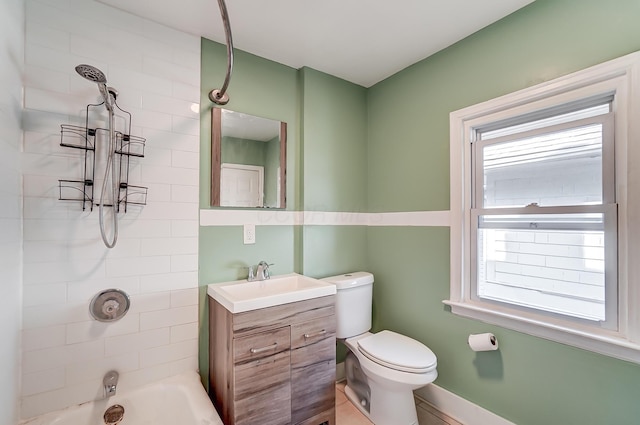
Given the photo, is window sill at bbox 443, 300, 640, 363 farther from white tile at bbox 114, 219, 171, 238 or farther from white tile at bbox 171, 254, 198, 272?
white tile at bbox 114, 219, 171, 238

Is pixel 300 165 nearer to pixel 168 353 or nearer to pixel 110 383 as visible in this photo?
pixel 168 353

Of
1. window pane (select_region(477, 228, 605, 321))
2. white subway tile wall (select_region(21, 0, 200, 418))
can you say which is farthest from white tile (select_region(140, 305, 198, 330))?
window pane (select_region(477, 228, 605, 321))

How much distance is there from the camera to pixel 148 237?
1542 millimetres

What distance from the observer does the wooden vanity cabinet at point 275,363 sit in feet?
4.49

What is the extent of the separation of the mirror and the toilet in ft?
2.65

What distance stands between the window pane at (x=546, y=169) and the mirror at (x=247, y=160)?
4.50 feet

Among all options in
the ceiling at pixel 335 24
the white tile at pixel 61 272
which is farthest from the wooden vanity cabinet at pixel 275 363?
the ceiling at pixel 335 24

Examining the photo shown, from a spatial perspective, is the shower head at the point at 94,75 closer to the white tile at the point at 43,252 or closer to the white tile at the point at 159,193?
the white tile at the point at 159,193

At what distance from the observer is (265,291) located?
5.89ft

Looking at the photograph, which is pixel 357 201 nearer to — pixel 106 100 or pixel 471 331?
pixel 471 331

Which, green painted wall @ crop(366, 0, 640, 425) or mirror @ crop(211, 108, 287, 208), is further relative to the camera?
mirror @ crop(211, 108, 287, 208)

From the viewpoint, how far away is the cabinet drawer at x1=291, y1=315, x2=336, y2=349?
153 cm

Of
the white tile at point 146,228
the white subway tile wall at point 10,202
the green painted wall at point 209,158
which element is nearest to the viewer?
the white subway tile wall at point 10,202

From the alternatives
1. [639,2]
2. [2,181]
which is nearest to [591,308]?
[639,2]
